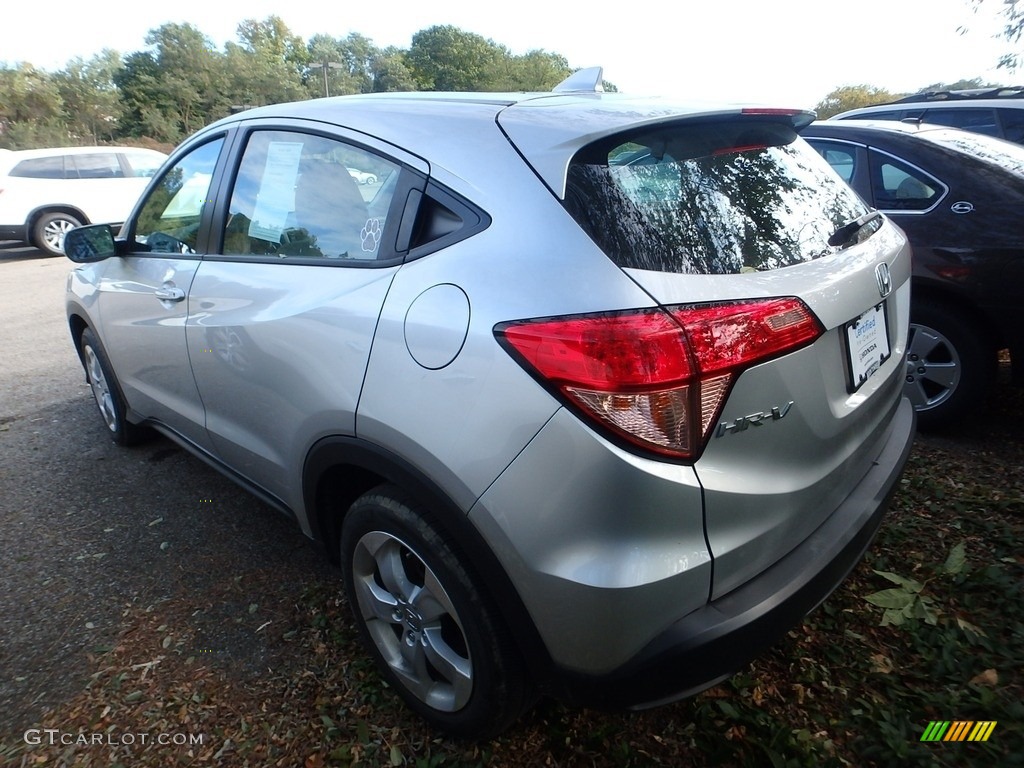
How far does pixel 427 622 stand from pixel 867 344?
143 cm

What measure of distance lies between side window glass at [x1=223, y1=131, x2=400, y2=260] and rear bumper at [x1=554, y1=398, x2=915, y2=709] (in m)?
1.27

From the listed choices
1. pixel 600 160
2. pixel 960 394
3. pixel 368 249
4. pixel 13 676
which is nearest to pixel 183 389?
pixel 13 676

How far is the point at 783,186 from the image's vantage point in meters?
1.98

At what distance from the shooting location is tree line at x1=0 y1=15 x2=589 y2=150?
112ft

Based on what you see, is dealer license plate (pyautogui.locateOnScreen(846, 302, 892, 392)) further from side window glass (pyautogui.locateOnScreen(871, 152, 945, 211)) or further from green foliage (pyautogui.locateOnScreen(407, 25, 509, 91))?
green foliage (pyautogui.locateOnScreen(407, 25, 509, 91))

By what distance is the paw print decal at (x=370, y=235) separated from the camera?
2004mm

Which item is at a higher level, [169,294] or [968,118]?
[968,118]

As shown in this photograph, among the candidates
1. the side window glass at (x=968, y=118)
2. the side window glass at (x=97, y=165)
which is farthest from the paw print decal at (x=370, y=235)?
the side window glass at (x=97, y=165)

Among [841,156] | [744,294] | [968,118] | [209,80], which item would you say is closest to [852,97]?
[968,118]

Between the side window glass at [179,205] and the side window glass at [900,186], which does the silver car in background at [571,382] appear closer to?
the side window glass at [179,205]

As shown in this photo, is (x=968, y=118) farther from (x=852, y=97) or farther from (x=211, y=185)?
(x=852, y=97)

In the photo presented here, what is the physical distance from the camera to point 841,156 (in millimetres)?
3980

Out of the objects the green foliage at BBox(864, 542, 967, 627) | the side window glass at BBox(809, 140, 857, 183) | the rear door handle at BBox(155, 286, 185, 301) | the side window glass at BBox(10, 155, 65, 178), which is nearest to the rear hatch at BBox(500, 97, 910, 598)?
the green foliage at BBox(864, 542, 967, 627)

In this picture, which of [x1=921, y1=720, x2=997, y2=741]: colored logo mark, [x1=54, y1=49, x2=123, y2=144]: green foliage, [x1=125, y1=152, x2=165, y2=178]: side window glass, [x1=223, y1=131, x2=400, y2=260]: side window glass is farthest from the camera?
[x1=54, y1=49, x2=123, y2=144]: green foliage
